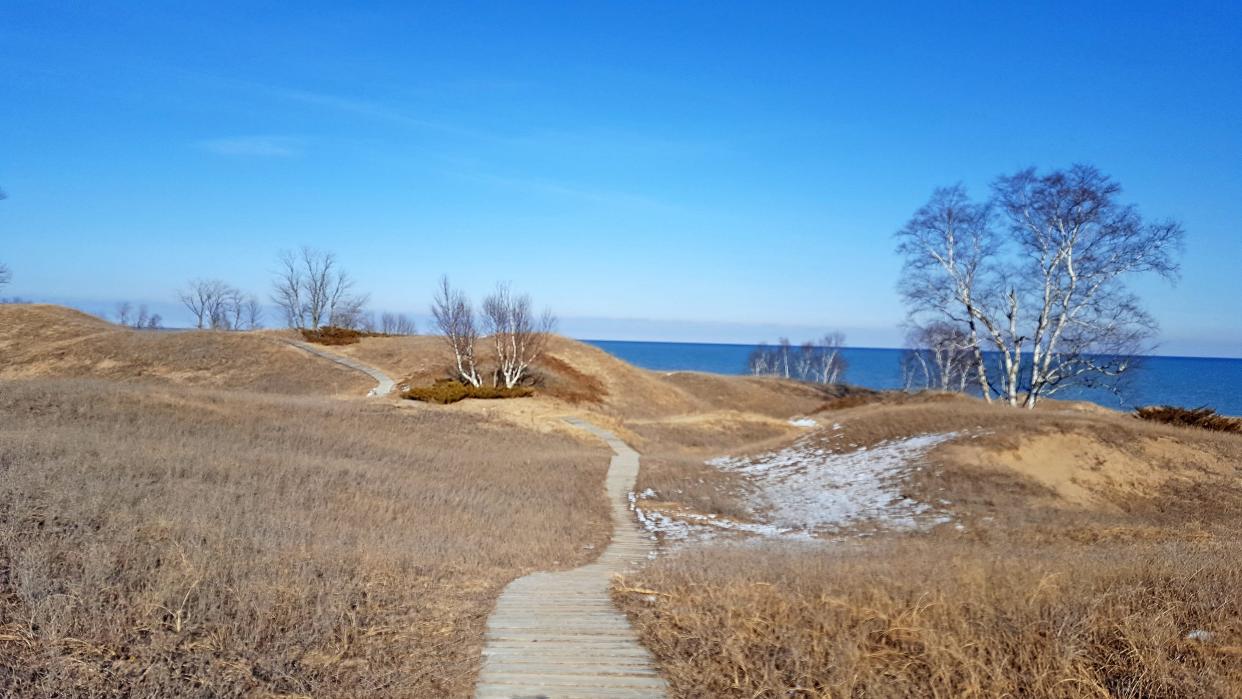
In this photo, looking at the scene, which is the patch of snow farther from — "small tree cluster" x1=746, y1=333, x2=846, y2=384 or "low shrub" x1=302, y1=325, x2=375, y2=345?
"small tree cluster" x1=746, y1=333, x2=846, y2=384

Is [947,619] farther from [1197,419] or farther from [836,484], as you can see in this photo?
[1197,419]

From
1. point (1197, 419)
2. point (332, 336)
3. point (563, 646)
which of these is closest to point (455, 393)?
point (332, 336)

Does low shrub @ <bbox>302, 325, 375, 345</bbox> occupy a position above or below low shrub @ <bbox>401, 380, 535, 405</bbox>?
above

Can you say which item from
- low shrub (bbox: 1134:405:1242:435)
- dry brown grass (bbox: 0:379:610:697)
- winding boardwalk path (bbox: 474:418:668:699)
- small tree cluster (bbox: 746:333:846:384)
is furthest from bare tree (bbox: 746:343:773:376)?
winding boardwalk path (bbox: 474:418:668:699)

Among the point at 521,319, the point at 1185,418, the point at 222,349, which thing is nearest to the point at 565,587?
the point at 1185,418

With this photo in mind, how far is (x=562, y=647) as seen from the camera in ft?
20.9

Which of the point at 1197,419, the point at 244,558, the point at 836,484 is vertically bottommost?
the point at 836,484

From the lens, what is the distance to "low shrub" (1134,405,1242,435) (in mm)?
21656

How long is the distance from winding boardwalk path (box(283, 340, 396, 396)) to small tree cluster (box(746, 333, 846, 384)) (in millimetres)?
61697

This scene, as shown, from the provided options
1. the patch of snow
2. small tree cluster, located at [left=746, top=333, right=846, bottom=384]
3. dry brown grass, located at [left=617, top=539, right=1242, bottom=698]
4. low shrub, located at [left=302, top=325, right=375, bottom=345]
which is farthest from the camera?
small tree cluster, located at [left=746, top=333, right=846, bottom=384]

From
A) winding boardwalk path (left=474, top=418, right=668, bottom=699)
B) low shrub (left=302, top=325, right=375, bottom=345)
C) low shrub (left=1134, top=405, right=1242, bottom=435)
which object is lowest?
winding boardwalk path (left=474, top=418, right=668, bottom=699)

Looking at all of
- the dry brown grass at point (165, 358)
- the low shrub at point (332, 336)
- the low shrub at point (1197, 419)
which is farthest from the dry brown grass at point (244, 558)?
the low shrub at point (332, 336)

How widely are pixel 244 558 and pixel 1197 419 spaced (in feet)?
85.0

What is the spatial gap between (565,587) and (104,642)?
4.70 m
